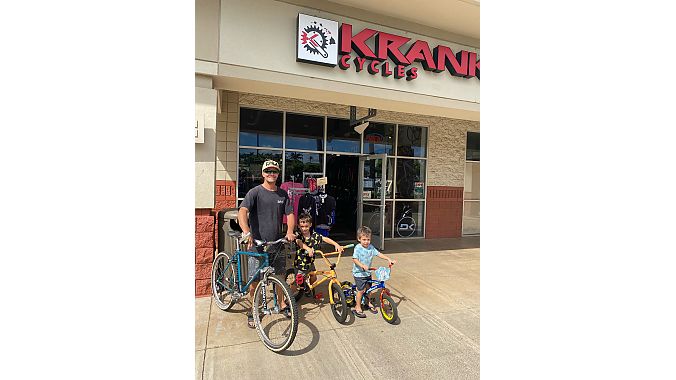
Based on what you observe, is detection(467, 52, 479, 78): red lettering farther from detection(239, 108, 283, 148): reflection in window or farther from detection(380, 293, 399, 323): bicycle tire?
detection(380, 293, 399, 323): bicycle tire

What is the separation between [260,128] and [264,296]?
5.03m

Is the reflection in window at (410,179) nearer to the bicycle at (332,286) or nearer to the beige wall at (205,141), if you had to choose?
the bicycle at (332,286)

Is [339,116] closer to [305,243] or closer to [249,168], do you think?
[249,168]

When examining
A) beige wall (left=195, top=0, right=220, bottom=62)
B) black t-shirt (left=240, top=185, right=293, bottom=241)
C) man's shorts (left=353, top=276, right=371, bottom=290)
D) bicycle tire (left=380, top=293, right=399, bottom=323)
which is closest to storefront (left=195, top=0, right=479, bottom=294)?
beige wall (left=195, top=0, right=220, bottom=62)

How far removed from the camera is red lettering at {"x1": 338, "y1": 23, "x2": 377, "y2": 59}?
17.7 feet

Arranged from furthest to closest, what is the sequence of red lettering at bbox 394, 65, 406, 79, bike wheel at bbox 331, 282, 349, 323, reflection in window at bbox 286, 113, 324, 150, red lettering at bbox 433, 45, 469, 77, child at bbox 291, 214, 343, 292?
1. reflection in window at bbox 286, 113, 324, 150
2. red lettering at bbox 433, 45, 469, 77
3. red lettering at bbox 394, 65, 406, 79
4. child at bbox 291, 214, 343, 292
5. bike wheel at bbox 331, 282, 349, 323

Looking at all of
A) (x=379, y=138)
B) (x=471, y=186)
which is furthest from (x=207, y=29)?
(x=471, y=186)

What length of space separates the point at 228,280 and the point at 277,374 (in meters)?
1.69

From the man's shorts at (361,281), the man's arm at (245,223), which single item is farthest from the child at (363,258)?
the man's arm at (245,223)

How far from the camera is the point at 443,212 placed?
993 centimetres

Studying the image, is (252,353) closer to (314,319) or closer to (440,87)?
(314,319)

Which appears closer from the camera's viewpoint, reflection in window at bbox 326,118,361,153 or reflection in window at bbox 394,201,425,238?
reflection in window at bbox 326,118,361,153

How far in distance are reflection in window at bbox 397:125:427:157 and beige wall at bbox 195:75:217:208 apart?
5.76 meters

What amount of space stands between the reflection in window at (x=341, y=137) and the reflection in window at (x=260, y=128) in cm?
130
